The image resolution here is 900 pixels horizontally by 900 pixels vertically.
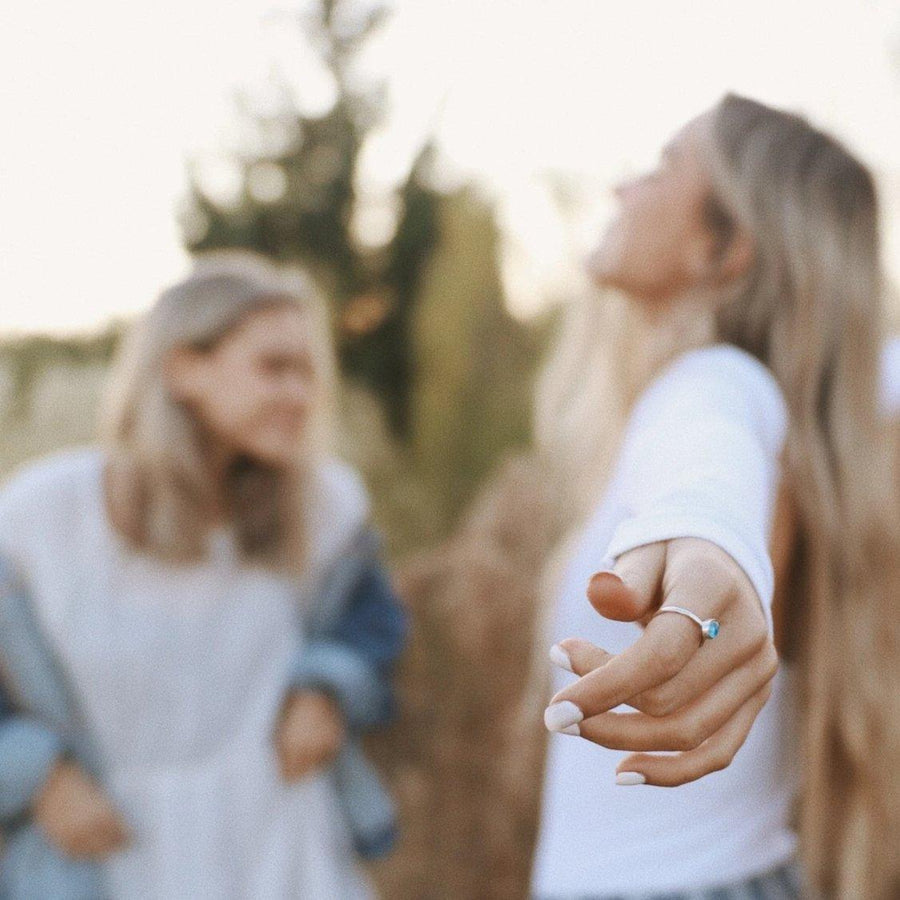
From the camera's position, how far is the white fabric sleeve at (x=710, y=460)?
53 centimetres

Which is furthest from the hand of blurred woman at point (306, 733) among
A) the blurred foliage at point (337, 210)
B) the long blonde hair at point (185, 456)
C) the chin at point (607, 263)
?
the blurred foliage at point (337, 210)

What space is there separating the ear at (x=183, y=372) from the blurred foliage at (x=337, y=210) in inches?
57.4

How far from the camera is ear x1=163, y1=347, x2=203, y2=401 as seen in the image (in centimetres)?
180

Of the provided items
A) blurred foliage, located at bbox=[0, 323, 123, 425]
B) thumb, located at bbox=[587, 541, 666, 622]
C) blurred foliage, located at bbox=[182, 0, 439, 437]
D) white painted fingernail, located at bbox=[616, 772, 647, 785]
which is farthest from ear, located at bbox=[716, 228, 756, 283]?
blurred foliage, located at bbox=[182, 0, 439, 437]

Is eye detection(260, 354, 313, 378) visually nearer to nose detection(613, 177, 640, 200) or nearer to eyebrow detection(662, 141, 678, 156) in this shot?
nose detection(613, 177, 640, 200)

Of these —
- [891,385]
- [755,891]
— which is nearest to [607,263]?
[891,385]

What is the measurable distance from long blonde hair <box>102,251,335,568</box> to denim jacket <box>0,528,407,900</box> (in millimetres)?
166

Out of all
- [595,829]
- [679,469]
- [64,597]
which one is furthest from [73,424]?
[679,469]

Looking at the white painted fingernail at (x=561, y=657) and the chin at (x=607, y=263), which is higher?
the white painted fingernail at (x=561, y=657)

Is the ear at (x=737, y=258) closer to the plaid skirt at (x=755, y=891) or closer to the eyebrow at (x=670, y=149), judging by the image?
the eyebrow at (x=670, y=149)

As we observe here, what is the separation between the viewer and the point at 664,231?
1.13 m

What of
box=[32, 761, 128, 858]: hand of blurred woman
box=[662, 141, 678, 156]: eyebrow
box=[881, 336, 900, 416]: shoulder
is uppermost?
box=[662, 141, 678, 156]: eyebrow

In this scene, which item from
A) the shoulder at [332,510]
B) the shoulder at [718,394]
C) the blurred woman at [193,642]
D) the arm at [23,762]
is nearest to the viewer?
the shoulder at [718,394]

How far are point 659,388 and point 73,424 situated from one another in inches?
88.4
